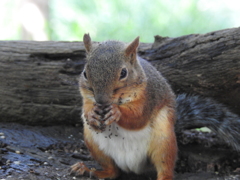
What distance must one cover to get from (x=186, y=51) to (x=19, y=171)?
1631mm

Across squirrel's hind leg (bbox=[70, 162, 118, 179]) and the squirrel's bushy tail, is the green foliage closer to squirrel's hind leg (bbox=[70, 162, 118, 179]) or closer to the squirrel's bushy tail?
the squirrel's bushy tail

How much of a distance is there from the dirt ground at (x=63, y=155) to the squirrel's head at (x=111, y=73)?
704 mm

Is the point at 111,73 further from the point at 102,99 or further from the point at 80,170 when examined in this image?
the point at 80,170

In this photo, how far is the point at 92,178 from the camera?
2.55m

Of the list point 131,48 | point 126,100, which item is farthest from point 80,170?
point 131,48

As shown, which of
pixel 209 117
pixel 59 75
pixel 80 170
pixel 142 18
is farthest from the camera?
pixel 142 18

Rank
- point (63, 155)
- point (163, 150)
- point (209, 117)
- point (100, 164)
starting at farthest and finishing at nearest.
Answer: point (63, 155)
point (209, 117)
point (100, 164)
point (163, 150)

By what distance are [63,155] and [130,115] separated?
0.91 metres

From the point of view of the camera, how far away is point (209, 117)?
9.07 feet

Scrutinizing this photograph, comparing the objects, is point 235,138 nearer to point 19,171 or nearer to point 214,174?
point 214,174

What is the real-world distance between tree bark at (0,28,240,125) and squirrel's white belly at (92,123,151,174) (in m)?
0.77

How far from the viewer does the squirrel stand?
2.06 metres

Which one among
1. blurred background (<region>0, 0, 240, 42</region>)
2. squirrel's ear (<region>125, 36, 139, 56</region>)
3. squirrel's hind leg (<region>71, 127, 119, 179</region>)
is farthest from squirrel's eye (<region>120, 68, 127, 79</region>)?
blurred background (<region>0, 0, 240, 42</region>)

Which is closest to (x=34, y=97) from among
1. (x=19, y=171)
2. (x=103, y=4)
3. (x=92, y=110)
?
(x=19, y=171)
